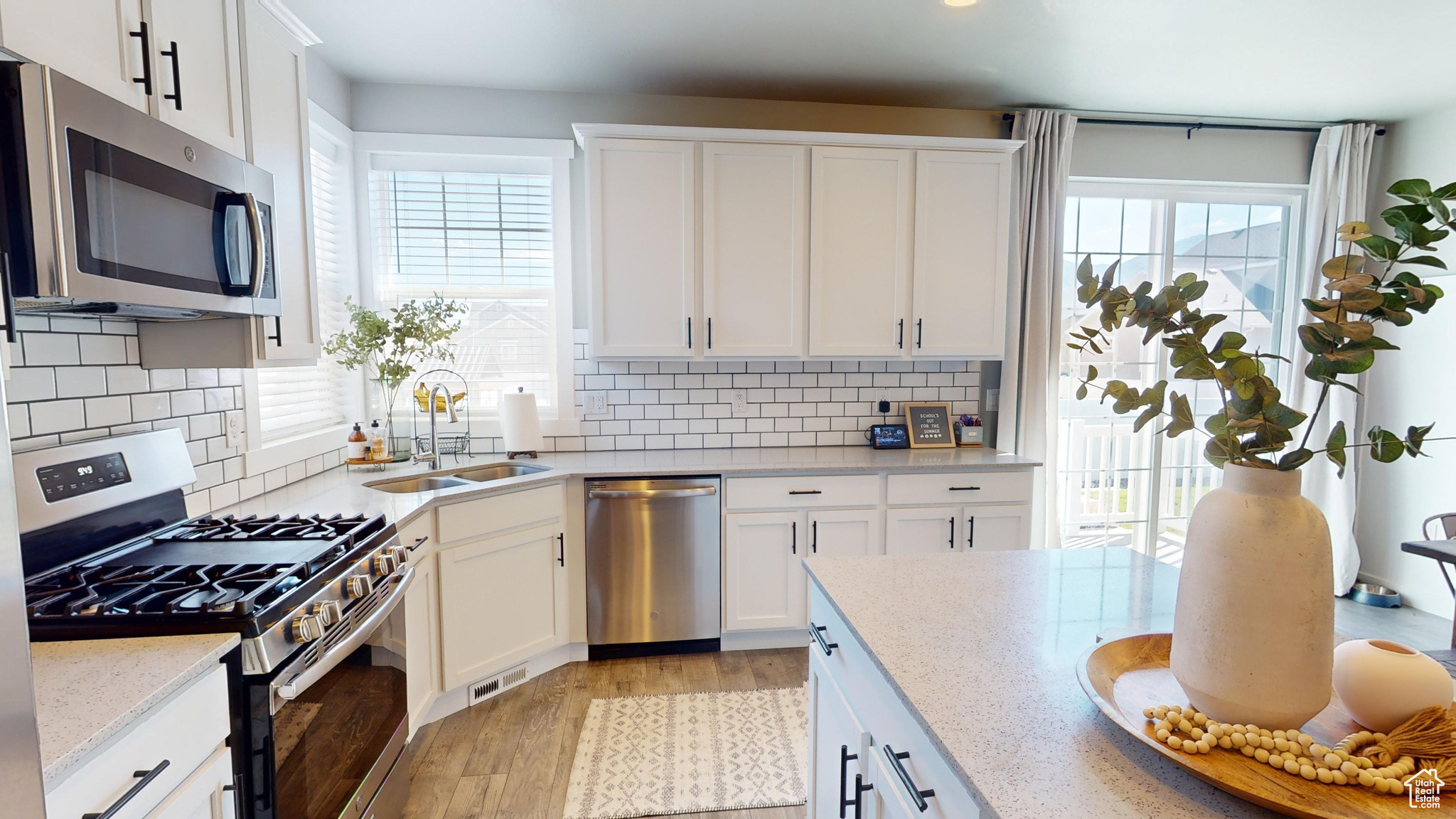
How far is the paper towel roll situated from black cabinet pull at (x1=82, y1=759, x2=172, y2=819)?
210 cm

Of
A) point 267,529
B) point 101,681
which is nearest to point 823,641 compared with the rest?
point 101,681

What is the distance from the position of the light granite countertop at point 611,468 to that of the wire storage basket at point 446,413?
3.4 inches

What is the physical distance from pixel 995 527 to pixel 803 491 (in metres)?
0.97

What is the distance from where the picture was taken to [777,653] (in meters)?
3.17

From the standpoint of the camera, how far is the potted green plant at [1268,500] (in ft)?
2.46

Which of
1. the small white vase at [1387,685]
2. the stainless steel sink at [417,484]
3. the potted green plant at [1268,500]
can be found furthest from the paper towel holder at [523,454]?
the small white vase at [1387,685]

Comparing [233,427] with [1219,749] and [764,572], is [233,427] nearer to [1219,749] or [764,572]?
[764,572]

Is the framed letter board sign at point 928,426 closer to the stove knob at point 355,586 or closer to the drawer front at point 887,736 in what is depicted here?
the drawer front at point 887,736

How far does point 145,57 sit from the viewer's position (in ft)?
4.80

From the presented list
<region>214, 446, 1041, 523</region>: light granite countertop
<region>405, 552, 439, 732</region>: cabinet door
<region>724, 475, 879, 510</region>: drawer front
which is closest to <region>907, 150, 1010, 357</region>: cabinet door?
<region>214, 446, 1041, 523</region>: light granite countertop

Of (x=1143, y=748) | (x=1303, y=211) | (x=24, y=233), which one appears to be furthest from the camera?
(x=1303, y=211)

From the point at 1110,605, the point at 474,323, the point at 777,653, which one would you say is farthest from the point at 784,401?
the point at 1110,605

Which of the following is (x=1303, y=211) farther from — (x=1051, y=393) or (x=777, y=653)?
(x=777, y=653)

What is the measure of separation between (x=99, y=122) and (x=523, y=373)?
7.36 feet
